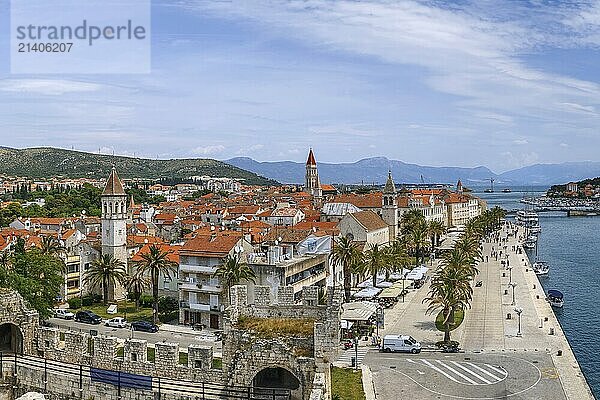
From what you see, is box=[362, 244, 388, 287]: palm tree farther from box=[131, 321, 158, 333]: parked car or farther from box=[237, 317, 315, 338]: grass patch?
box=[237, 317, 315, 338]: grass patch

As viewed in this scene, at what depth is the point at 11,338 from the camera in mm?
26062

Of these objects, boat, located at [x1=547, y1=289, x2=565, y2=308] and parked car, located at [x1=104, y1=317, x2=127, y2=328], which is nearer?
parked car, located at [x1=104, y1=317, x2=127, y2=328]

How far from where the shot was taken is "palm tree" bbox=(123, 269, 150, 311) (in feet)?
185

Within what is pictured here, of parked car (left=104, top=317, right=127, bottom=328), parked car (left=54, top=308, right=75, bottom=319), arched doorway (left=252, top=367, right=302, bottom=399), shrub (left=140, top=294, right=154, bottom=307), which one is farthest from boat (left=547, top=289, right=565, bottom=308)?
arched doorway (left=252, top=367, right=302, bottom=399)

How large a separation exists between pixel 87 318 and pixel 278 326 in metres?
31.9

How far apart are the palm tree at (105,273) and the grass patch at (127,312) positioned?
199 centimetres

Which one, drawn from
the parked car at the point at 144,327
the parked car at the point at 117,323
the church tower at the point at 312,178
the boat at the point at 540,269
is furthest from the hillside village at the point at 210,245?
the church tower at the point at 312,178

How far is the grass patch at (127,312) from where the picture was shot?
52625 mm

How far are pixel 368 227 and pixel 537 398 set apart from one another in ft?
160

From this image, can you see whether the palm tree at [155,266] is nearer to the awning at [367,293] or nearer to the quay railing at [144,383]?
the awning at [367,293]

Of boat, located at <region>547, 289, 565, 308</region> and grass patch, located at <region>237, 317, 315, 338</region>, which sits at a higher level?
grass patch, located at <region>237, 317, 315, 338</region>

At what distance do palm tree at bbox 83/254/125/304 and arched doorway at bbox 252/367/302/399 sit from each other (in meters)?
38.0

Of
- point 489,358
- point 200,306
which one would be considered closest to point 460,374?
point 489,358

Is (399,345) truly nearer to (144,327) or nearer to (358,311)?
(358,311)
